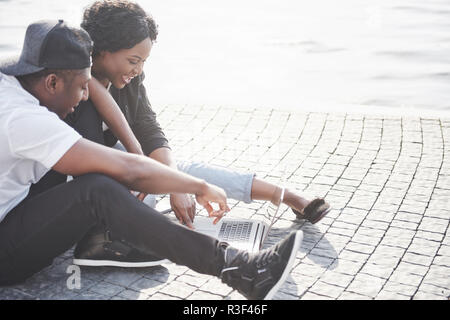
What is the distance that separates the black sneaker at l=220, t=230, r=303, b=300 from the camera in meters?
3.24

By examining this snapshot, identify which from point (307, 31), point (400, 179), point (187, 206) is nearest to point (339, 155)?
point (400, 179)

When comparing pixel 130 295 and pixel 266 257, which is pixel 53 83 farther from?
pixel 266 257

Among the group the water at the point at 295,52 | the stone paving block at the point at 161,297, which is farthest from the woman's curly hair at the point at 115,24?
the water at the point at 295,52

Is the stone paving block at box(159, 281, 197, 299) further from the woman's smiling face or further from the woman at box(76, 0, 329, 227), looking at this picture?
the woman's smiling face

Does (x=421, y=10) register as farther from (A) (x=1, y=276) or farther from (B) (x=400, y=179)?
(A) (x=1, y=276)

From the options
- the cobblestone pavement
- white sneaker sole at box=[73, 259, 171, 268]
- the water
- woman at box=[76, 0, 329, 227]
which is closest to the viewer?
the cobblestone pavement

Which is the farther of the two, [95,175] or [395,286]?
[395,286]

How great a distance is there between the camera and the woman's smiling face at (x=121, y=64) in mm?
4047

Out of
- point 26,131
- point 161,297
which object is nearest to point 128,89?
point 26,131

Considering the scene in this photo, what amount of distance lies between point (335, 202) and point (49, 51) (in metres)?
2.47

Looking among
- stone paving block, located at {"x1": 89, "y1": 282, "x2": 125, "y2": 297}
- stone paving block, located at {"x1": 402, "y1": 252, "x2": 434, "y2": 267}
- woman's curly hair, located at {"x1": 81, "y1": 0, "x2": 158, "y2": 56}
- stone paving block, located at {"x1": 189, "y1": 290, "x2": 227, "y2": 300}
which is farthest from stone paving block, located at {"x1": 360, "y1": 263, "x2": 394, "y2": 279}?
woman's curly hair, located at {"x1": 81, "y1": 0, "x2": 158, "y2": 56}

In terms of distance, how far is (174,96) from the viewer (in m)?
7.11

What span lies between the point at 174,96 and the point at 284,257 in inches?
163

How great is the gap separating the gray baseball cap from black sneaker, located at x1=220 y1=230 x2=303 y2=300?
4.25ft
